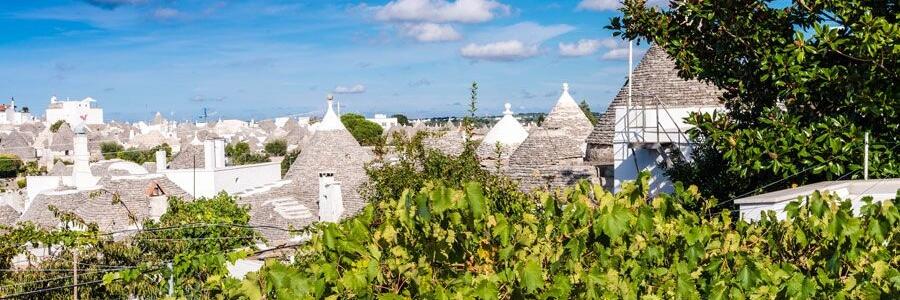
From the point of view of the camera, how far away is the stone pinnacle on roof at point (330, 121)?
87.1ft

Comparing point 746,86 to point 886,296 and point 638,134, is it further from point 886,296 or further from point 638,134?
point 886,296

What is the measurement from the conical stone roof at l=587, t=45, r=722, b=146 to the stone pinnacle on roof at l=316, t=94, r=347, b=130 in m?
Result: 11.1

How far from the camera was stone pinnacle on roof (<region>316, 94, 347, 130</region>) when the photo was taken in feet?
87.1

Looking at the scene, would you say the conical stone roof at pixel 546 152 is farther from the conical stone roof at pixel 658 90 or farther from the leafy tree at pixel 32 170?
the leafy tree at pixel 32 170

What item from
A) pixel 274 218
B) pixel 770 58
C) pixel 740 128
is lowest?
pixel 274 218

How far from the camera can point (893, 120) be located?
8680 mm

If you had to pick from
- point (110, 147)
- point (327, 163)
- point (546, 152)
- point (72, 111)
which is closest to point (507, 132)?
point (327, 163)

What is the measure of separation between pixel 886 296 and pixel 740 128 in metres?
5.98

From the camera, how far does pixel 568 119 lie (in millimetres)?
21625

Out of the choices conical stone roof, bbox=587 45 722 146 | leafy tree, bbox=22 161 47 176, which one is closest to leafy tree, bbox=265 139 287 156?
leafy tree, bbox=22 161 47 176

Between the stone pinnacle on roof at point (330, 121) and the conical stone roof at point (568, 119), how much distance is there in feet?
22.9

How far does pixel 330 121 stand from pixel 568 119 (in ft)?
28.9

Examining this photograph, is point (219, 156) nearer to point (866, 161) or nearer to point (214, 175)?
point (214, 175)

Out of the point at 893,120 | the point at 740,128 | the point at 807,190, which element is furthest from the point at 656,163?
the point at 807,190
